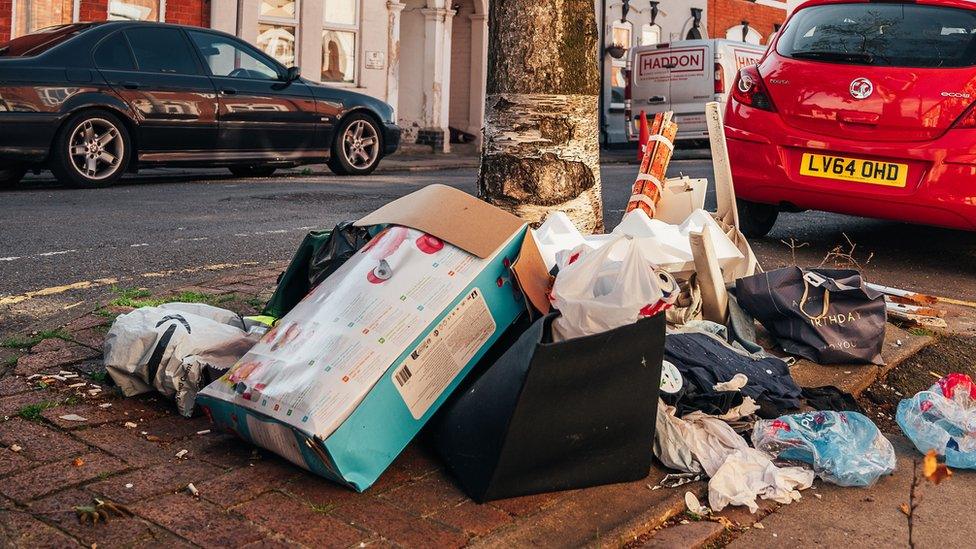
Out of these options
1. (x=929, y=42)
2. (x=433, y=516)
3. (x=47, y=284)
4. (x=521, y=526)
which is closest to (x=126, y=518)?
(x=433, y=516)

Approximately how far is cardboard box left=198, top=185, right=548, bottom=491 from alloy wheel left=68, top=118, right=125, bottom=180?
8.01 m

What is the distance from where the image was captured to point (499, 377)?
9.96 ft

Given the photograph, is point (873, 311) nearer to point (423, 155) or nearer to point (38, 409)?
point (38, 409)

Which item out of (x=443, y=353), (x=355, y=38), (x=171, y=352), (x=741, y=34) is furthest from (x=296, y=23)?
(x=741, y=34)

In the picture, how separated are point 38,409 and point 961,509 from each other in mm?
2702

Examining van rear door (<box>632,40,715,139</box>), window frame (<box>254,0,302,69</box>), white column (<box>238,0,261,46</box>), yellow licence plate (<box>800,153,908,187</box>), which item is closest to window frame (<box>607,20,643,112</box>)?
van rear door (<box>632,40,715,139</box>)

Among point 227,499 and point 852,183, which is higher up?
point 852,183

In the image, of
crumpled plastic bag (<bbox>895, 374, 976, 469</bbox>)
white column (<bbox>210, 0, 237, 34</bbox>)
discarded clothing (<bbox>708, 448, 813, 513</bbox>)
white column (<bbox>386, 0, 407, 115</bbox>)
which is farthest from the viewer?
white column (<bbox>386, 0, 407, 115</bbox>)

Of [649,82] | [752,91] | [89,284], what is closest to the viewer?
[89,284]

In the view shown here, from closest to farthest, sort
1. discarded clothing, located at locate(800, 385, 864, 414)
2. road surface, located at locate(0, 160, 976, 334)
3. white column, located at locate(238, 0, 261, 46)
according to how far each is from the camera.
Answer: discarded clothing, located at locate(800, 385, 864, 414)
road surface, located at locate(0, 160, 976, 334)
white column, located at locate(238, 0, 261, 46)

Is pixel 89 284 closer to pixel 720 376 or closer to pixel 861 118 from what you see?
pixel 720 376

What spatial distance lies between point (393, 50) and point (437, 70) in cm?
120

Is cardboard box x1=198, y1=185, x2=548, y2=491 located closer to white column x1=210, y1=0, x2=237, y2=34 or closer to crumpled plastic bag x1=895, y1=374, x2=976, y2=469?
crumpled plastic bag x1=895, y1=374, x2=976, y2=469

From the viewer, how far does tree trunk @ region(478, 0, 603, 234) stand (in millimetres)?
4742
